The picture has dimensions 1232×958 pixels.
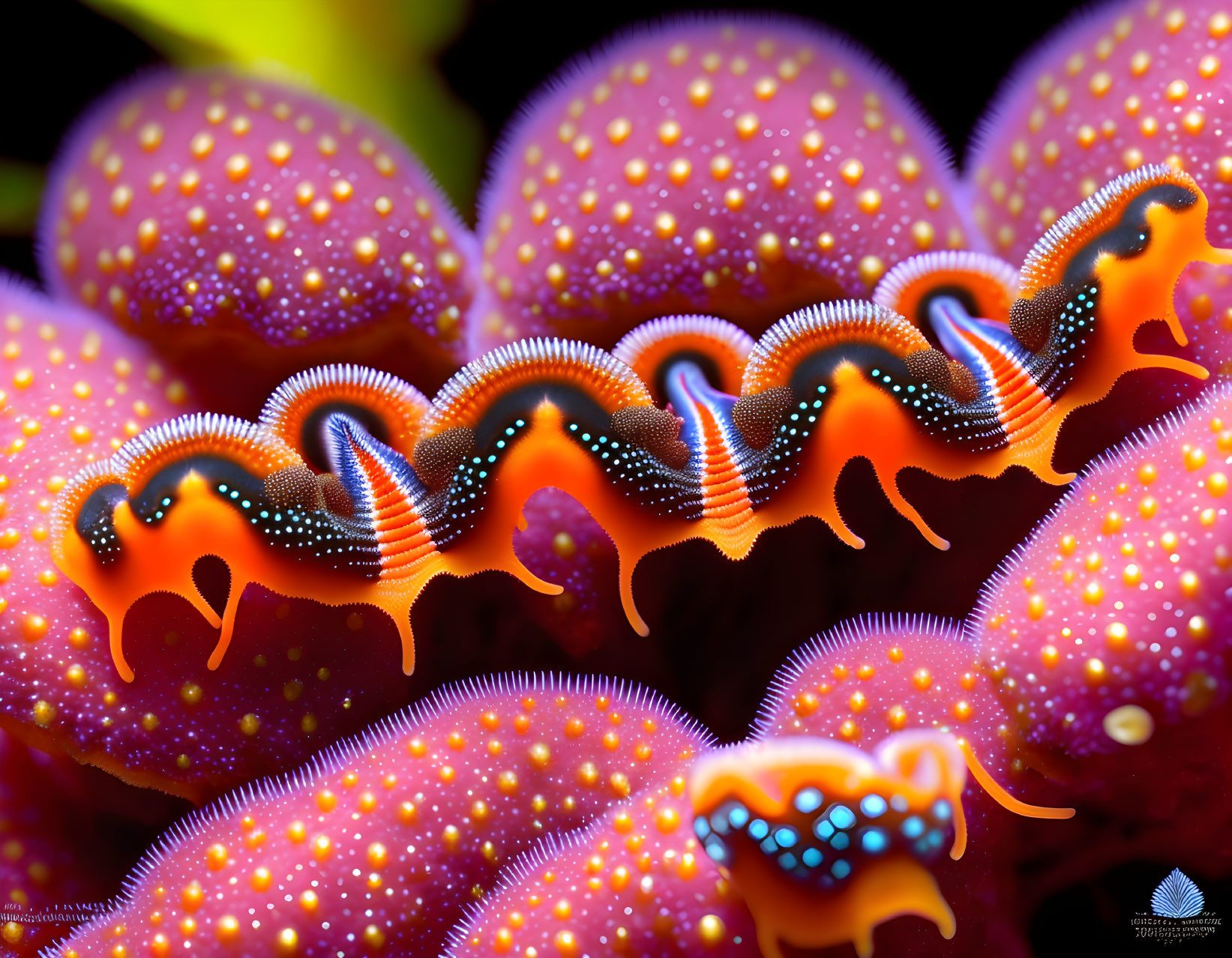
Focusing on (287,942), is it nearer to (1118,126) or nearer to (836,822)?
(836,822)

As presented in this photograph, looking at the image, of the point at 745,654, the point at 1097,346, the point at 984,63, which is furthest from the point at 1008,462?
the point at 984,63

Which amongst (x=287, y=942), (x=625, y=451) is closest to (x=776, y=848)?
(x=625, y=451)

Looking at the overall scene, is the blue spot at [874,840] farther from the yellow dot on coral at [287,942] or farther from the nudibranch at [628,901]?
the yellow dot on coral at [287,942]

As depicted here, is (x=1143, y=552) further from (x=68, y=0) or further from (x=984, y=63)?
(x=68, y=0)

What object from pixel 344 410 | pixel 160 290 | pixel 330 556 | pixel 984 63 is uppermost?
pixel 984 63

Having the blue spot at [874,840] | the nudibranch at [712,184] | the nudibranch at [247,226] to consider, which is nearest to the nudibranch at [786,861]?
the blue spot at [874,840]
